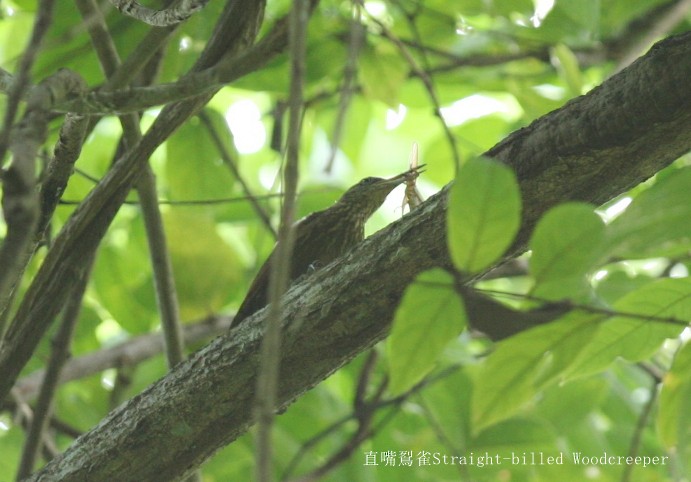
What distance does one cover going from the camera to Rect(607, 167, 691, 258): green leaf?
1076 mm

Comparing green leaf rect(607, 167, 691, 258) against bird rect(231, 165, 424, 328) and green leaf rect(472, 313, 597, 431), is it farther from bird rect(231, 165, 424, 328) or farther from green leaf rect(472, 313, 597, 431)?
bird rect(231, 165, 424, 328)

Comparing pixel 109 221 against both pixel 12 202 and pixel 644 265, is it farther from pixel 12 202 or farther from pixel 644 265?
A: pixel 644 265

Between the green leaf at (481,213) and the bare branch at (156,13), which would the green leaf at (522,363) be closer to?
the green leaf at (481,213)

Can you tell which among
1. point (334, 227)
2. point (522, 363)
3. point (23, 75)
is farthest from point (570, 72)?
point (23, 75)

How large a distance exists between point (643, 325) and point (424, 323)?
522mm

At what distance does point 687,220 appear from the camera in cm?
110

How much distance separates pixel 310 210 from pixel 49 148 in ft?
3.08

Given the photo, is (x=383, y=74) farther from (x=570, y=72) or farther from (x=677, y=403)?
(x=677, y=403)

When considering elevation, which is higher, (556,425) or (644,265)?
(644,265)

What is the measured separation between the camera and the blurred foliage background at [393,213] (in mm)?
2547

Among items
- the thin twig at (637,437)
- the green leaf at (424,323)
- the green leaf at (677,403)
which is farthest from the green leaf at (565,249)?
the thin twig at (637,437)

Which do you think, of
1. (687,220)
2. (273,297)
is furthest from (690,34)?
(273,297)

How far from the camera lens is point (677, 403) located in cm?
147

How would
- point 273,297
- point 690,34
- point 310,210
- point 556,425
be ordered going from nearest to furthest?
1. point 273,297
2. point 690,34
3. point 556,425
4. point 310,210
